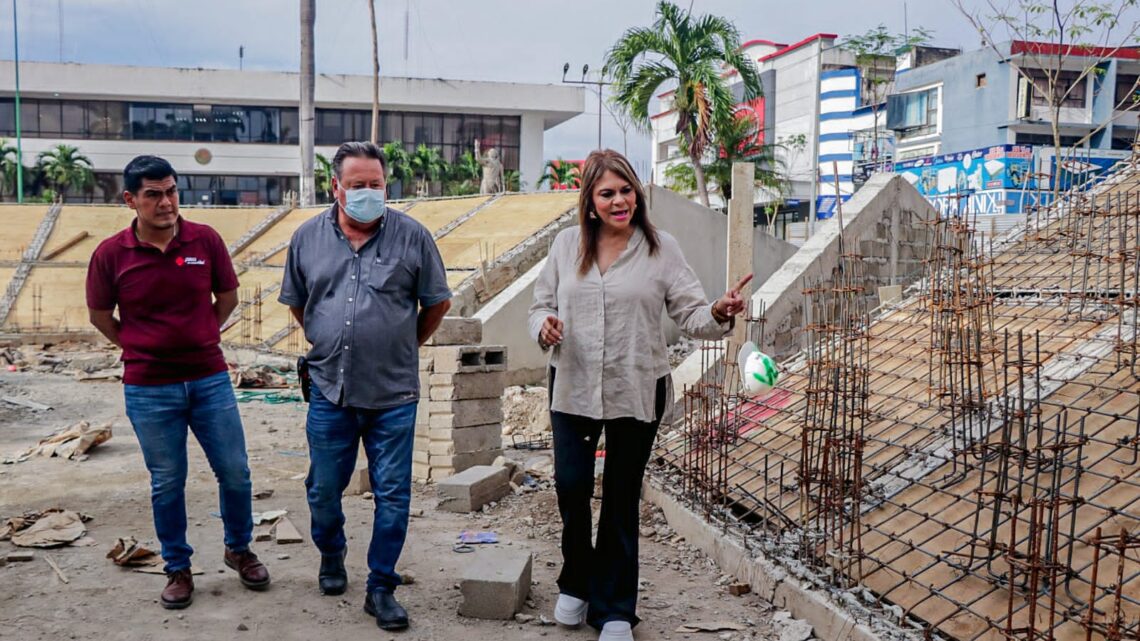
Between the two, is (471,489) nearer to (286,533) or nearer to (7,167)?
(286,533)

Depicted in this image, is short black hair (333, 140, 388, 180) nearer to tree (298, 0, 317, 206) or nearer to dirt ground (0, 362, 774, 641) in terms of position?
dirt ground (0, 362, 774, 641)

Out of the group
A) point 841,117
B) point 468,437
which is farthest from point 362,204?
point 841,117

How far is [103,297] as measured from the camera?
12.4 feet

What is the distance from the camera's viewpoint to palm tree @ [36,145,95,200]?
134 ft

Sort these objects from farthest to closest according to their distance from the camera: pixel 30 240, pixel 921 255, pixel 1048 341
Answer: pixel 30 240 < pixel 921 255 < pixel 1048 341

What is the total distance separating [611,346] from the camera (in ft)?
11.3

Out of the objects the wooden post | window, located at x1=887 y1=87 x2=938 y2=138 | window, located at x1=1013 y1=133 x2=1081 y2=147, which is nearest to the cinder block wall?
the wooden post

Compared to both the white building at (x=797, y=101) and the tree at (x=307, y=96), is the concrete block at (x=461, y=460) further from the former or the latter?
the white building at (x=797, y=101)

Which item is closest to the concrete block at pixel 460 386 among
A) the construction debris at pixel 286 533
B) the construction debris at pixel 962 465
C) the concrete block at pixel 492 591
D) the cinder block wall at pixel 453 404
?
the cinder block wall at pixel 453 404

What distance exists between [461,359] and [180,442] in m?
2.70

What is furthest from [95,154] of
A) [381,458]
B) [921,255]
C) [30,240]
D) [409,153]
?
[381,458]

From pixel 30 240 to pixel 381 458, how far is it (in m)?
20.9

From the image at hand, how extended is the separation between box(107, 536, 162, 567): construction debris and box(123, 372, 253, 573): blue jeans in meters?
0.57

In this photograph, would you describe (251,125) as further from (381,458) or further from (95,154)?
(381,458)
